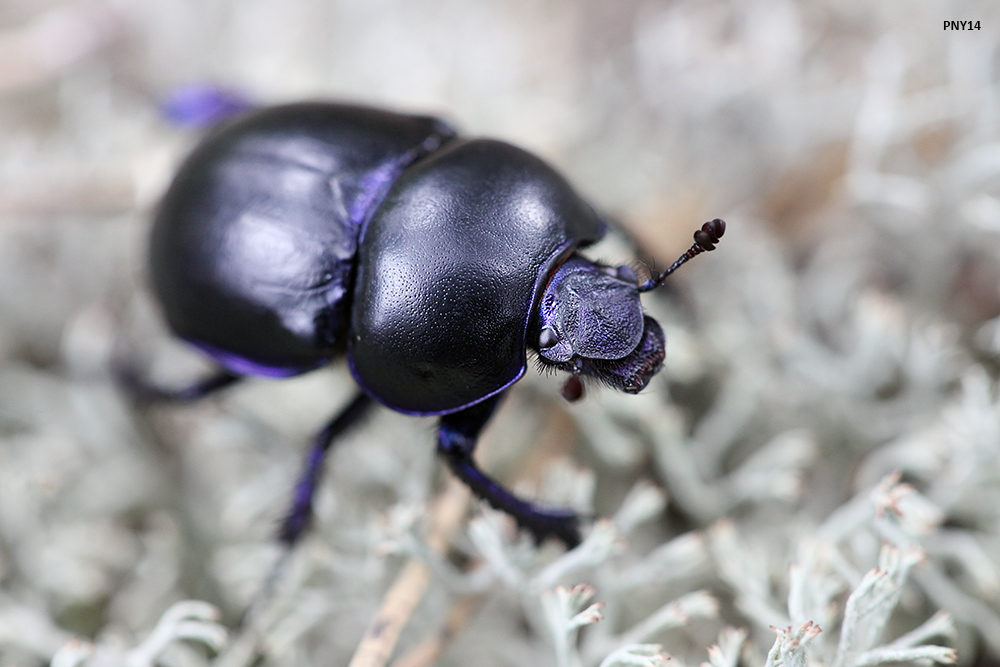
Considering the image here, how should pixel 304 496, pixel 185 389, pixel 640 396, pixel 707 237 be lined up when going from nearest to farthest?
pixel 707 237 → pixel 304 496 → pixel 640 396 → pixel 185 389

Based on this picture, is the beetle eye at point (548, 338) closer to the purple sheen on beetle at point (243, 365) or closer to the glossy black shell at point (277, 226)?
the glossy black shell at point (277, 226)

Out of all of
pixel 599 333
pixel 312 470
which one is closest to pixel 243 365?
pixel 312 470

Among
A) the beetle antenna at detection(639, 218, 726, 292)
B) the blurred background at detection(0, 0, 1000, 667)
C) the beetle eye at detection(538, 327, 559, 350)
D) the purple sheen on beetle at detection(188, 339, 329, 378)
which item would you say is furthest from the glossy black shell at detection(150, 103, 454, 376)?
the beetle antenna at detection(639, 218, 726, 292)

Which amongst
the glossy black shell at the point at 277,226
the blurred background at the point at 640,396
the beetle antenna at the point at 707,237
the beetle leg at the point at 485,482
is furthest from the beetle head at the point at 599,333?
the glossy black shell at the point at 277,226

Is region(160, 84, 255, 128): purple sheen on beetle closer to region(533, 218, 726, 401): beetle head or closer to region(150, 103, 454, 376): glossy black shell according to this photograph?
region(150, 103, 454, 376): glossy black shell

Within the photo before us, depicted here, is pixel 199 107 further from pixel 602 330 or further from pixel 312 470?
pixel 602 330

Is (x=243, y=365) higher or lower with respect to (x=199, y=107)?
lower
